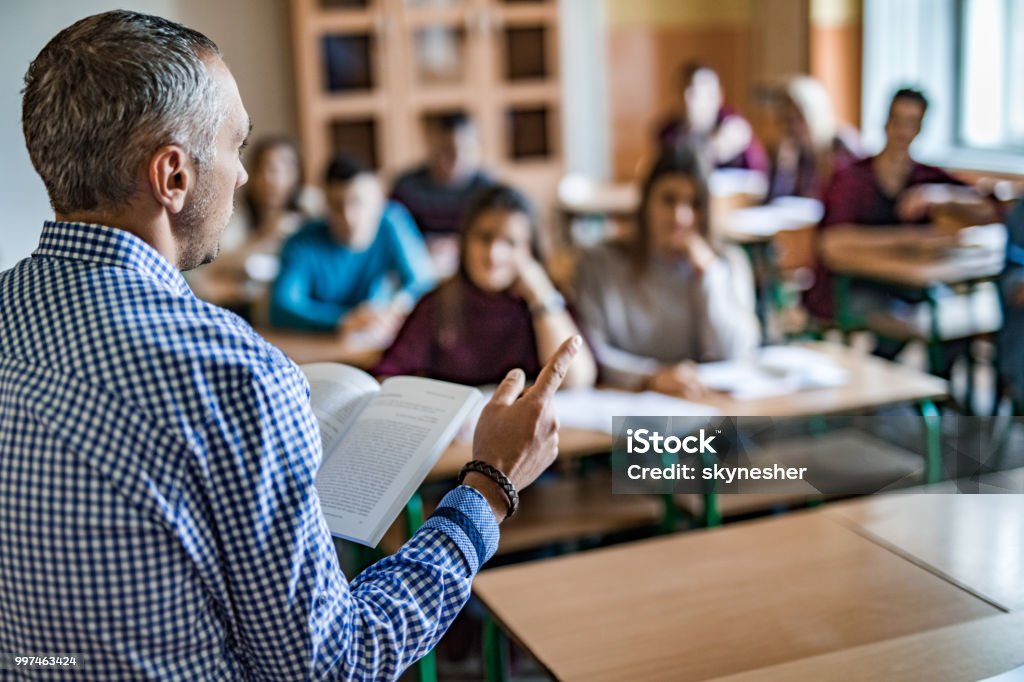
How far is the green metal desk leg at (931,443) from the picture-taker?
2.70m

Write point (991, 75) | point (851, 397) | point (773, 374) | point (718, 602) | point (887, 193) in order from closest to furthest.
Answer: point (718, 602)
point (851, 397)
point (773, 374)
point (887, 193)
point (991, 75)

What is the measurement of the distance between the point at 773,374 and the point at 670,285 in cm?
56

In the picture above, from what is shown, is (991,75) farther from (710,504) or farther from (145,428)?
(145,428)

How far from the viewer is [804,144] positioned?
5688mm

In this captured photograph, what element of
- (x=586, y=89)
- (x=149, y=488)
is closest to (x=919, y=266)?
(x=149, y=488)

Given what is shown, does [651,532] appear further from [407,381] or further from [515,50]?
[515,50]

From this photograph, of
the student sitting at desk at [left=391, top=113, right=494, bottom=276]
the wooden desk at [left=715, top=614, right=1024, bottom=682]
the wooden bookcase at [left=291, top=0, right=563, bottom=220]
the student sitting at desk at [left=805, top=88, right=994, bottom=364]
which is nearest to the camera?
→ the wooden desk at [left=715, top=614, right=1024, bottom=682]

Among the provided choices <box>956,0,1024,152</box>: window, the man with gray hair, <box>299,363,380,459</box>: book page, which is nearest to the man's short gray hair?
the man with gray hair

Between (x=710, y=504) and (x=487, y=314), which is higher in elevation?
(x=487, y=314)

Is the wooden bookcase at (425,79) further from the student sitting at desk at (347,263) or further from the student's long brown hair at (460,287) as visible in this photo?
the student's long brown hair at (460,287)

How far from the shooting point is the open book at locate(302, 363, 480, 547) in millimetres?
1192

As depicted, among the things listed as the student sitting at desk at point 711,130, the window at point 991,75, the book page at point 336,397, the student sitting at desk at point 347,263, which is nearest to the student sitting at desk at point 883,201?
the window at point 991,75

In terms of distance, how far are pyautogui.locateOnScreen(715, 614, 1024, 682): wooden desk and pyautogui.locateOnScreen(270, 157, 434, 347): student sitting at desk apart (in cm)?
242

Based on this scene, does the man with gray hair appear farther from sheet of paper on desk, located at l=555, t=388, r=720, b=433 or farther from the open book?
sheet of paper on desk, located at l=555, t=388, r=720, b=433
